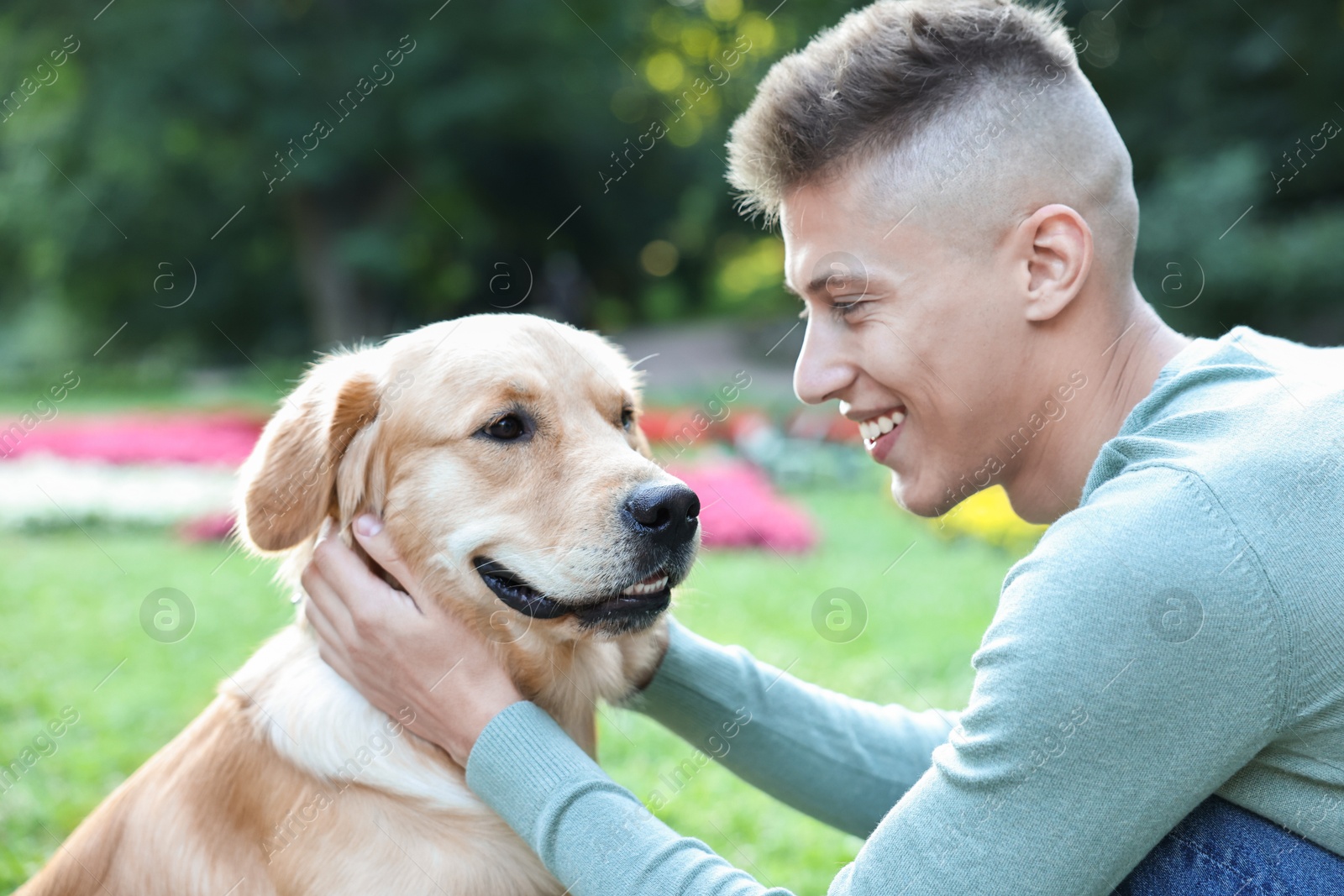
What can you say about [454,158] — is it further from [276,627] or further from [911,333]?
[911,333]

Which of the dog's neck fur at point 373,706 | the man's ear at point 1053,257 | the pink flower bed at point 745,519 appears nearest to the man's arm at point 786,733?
the dog's neck fur at point 373,706

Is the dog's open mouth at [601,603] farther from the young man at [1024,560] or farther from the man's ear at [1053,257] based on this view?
the man's ear at [1053,257]

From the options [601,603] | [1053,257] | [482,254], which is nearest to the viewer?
[1053,257]

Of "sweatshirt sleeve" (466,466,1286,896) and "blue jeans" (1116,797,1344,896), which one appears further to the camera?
"blue jeans" (1116,797,1344,896)

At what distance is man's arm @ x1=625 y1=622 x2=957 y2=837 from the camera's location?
8.67 ft

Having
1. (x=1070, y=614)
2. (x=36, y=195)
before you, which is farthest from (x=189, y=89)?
(x=1070, y=614)

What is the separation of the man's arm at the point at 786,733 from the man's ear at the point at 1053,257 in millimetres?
1149

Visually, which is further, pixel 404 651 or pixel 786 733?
pixel 786 733

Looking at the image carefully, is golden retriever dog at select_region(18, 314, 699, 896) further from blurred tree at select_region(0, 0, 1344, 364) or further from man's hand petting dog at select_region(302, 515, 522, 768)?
blurred tree at select_region(0, 0, 1344, 364)

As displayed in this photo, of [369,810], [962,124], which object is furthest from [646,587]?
[962,124]

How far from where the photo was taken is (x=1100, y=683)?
1.59 m

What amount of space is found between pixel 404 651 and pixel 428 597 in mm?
180

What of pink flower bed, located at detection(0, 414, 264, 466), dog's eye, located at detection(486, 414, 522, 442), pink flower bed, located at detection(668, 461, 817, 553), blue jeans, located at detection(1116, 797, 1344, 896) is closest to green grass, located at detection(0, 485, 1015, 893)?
pink flower bed, located at detection(668, 461, 817, 553)

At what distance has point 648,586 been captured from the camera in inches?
95.3
